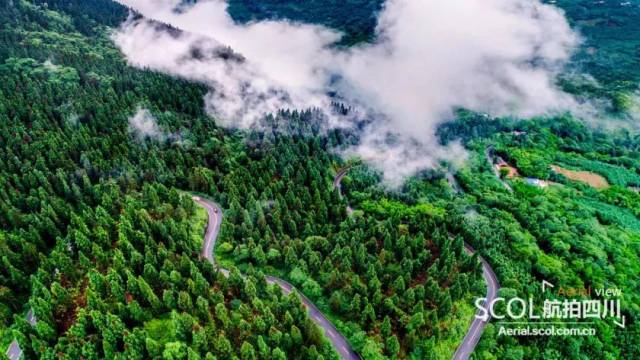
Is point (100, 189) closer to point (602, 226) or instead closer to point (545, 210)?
point (545, 210)

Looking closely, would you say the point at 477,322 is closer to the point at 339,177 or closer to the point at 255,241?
the point at 255,241

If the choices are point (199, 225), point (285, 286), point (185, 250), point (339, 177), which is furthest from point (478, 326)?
point (199, 225)

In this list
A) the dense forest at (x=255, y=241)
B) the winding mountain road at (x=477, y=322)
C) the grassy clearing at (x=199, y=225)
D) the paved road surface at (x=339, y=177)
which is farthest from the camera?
the paved road surface at (x=339, y=177)

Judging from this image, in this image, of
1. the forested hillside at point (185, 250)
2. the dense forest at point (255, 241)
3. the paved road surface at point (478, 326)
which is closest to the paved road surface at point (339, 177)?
the dense forest at point (255, 241)

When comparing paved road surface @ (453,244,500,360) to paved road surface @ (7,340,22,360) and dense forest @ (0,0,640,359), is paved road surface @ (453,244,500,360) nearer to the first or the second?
dense forest @ (0,0,640,359)

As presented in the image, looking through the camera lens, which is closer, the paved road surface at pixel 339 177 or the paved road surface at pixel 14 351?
the paved road surface at pixel 14 351

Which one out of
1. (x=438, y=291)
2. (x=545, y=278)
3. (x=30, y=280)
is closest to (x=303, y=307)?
(x=438, y=291)

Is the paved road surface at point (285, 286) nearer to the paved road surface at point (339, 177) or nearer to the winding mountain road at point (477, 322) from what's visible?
the winding mountain road at point (477, 322)
